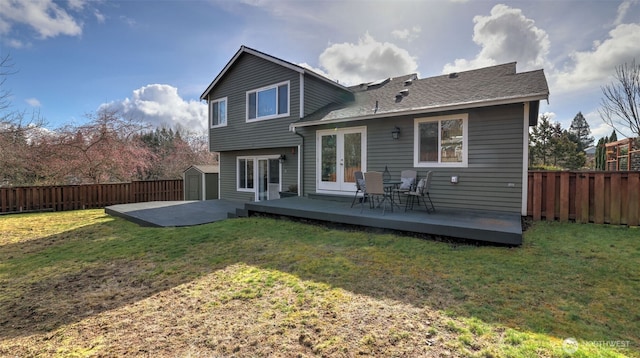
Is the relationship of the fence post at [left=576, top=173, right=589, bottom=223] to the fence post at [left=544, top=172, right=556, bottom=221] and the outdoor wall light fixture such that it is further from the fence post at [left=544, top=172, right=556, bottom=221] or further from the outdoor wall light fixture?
the outdoor wall light fixture

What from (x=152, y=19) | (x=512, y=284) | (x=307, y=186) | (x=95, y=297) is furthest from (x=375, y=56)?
(x=95, y=297)

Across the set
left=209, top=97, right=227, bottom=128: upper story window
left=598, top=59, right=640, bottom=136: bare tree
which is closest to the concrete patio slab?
left=209, top=97, right=227, bottom=128: upper story window

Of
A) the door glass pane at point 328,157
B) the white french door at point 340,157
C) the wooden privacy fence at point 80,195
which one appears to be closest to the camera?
the white french door at point 340,157

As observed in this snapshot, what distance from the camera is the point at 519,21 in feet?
32.6

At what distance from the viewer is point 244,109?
1173 centimetres

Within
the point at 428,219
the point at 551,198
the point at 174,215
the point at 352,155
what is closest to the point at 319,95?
the point at 352,155

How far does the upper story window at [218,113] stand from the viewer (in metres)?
12.6

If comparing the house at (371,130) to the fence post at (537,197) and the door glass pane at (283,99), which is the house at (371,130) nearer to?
the door glass pane at (283,99)

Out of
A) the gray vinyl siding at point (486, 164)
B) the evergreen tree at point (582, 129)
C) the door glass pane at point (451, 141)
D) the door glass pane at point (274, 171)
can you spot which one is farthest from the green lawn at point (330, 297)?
the evergreen tree at point (582, 129)

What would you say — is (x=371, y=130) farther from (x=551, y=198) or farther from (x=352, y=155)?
(x=551, y=198)

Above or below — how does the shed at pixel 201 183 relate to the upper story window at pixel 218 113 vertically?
below

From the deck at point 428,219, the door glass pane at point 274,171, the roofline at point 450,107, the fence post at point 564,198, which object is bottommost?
the deck at point 428,219

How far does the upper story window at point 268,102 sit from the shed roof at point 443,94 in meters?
1.33

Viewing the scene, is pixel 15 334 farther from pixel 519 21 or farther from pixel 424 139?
pixel 519 21
